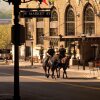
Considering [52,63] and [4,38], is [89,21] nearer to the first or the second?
[52,63]

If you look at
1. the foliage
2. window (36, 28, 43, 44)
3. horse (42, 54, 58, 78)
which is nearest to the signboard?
horse (42, 54, 58, 78)

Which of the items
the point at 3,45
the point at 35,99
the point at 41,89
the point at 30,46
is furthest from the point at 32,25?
the point at 35,99

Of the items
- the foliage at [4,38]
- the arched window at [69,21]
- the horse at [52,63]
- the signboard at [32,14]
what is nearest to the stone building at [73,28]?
the arched window at [69,21]

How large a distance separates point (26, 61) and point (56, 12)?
8.39 m

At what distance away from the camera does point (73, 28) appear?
65375mm

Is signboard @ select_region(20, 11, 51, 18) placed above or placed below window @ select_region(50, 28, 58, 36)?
below

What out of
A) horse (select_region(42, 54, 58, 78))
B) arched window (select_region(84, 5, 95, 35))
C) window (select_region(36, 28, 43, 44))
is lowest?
horse (select_region(42, 54, 58, 78))

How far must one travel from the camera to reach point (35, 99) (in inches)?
843

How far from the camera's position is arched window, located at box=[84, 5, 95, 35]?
62772 millimetres

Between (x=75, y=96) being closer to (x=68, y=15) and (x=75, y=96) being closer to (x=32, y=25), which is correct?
(x=68, y=15)

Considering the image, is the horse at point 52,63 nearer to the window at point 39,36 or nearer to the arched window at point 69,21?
the arched window at point 69,21

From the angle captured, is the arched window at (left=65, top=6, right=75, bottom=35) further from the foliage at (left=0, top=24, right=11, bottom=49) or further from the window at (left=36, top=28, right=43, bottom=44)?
the foliage at (left=0, top=24, right=11, bottom=49)

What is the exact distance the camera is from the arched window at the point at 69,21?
6562cm

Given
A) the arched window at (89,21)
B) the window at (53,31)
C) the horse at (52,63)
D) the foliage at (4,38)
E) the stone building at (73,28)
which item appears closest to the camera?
the horse at (52,63)
